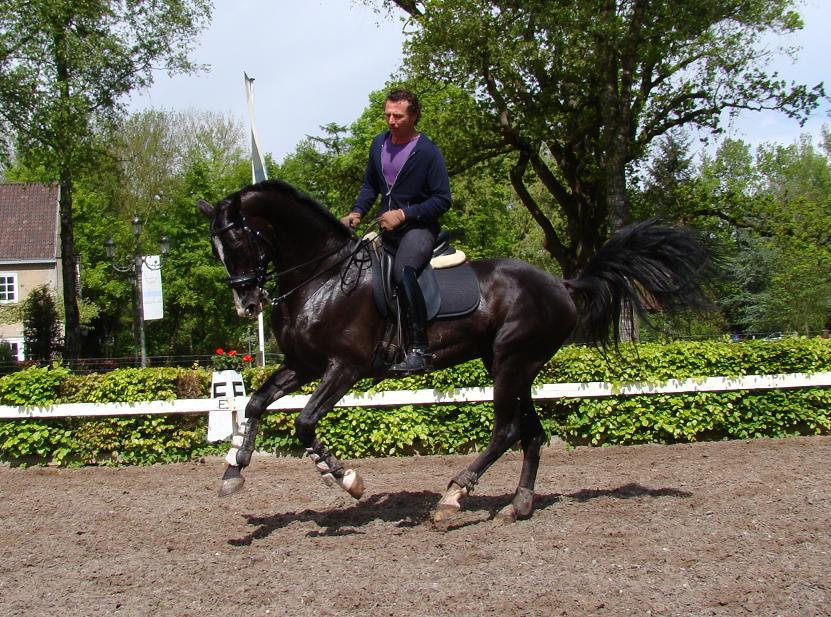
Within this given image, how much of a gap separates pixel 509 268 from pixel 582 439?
4.66m

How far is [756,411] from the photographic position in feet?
35.8

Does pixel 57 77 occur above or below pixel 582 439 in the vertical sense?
above

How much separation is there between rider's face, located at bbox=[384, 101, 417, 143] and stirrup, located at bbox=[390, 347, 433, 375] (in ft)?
5.55

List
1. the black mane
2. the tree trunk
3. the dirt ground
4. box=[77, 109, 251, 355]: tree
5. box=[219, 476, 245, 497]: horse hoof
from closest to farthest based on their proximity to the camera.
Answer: the dirt ground → box=[219, 476, 245, 497]: horse hoof → the black mane → the tree trunk → box=[77, 109, 251, 355]: tree

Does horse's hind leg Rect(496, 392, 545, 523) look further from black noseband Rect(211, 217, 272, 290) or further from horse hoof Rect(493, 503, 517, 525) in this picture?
black noseband Rect(211, 217, 272, 290)

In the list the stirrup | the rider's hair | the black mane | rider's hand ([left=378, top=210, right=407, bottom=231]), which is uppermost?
the rider's hair

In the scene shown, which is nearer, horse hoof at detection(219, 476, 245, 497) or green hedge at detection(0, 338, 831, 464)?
horse hoof at detection(219, 476, 245, 497)

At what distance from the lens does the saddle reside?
6.19 meters

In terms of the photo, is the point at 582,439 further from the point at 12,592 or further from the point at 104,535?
the point at 12,592

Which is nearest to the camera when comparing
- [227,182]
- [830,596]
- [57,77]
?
[830,596]

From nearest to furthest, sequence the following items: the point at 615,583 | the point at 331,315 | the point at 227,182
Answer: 1. the point at 615,583
2. the point at 331,315
3. the point at 227,182

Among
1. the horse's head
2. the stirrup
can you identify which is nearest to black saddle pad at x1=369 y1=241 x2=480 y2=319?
the stirrup

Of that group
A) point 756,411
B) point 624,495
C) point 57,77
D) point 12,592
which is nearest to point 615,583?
point 624,495

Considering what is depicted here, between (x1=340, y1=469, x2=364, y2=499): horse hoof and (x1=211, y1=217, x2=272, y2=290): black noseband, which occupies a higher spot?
(x1=211, y1=217, x2=272, y2=290): black noseband
